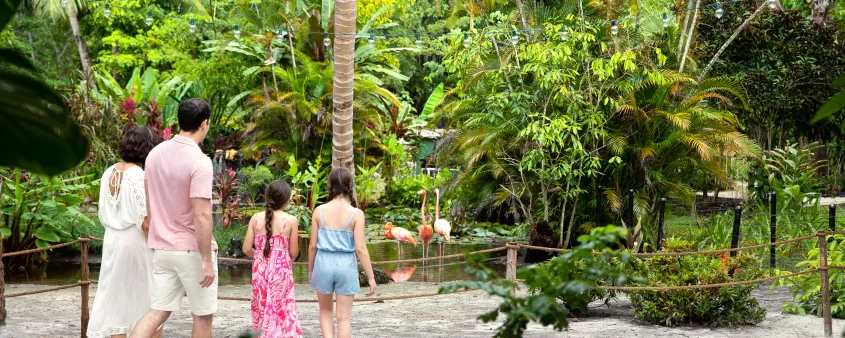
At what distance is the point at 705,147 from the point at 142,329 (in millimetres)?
8251

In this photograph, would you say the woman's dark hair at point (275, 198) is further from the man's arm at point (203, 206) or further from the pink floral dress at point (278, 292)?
the man's arm at point (203, 206)

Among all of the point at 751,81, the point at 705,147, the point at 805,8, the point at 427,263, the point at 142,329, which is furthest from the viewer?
the point at 805,8

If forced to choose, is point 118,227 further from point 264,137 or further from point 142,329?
point 264,137

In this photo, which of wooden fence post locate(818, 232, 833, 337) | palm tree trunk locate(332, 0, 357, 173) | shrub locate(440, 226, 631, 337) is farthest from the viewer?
palm tree trunk locate(332, 0, 357, 173)

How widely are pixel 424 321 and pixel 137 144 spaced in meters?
3.04

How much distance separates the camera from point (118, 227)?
5152 mm

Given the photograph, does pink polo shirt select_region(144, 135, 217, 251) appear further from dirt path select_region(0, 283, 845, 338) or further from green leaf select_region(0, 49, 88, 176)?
green leaf select_region(0, 49, 88, 176)

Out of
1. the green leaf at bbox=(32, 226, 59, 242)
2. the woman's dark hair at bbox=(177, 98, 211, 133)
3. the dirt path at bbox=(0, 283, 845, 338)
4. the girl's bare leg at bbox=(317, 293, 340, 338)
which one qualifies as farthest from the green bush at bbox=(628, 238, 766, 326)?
the green leaf at bbox=(32, 226, 59, 242)

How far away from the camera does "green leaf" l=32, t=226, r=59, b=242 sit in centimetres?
1097

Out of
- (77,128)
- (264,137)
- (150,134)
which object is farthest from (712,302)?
(264,137)

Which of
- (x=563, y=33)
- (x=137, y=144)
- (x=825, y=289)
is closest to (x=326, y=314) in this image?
(x=137, y=144)

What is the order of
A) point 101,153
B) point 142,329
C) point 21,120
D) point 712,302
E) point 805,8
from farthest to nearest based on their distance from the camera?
point 805,8
point 101,153
point 712,302
point 142,329
point 21,120

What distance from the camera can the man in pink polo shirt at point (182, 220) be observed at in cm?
455

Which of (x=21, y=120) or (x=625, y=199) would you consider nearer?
(x=21, y=120)
